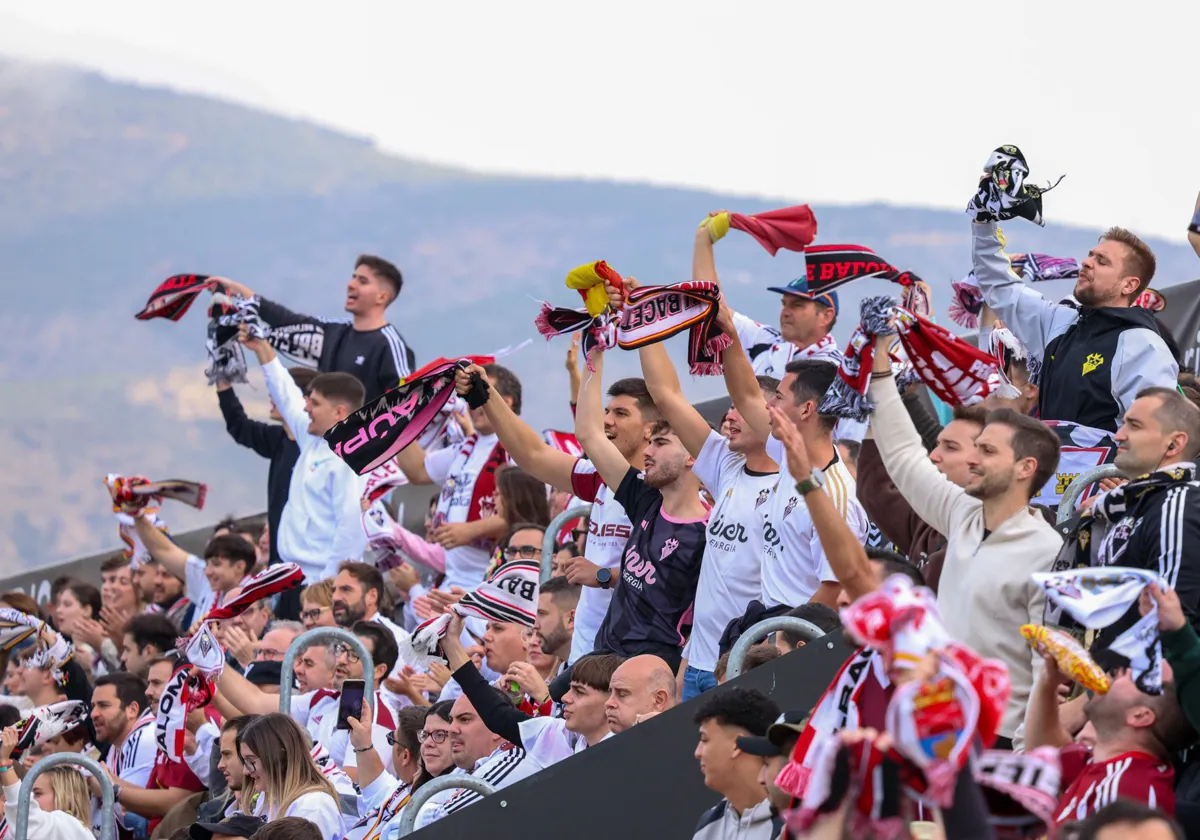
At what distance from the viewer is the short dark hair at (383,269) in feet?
33.5

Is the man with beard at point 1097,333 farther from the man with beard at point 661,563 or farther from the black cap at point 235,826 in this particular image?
the black cap at point 235,826

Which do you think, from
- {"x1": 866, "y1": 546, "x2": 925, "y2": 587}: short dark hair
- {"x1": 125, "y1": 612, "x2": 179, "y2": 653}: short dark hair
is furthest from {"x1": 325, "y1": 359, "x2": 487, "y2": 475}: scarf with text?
{"x1": 125, "y1": 612, "x2": 179, "y2": 653}: short dark hair

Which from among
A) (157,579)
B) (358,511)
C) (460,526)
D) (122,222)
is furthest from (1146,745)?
(122,222)

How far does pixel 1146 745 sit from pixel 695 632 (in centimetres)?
239

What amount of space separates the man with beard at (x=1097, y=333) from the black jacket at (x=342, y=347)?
4215 mm

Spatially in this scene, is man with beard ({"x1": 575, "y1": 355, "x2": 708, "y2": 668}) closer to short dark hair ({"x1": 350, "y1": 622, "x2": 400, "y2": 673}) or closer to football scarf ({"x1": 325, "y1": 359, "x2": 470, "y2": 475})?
football scarf ({"x1": 325, "y1": 359, "x2": 470, "y2": 475})

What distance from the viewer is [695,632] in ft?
20.4

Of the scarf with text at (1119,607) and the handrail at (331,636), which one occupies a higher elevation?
the scarf with text at (1119,607)

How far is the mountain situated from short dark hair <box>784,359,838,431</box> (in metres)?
21.5

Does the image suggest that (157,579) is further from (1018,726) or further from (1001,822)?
(1001,822)

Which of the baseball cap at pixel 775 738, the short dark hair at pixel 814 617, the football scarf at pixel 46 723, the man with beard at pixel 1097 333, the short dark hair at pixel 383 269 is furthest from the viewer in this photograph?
the short dark hair at pixel 383 269

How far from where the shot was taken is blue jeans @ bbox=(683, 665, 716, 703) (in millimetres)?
6078

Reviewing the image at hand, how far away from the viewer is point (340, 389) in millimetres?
9445

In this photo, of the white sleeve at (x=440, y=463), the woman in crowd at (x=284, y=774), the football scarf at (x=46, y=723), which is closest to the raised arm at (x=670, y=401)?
the woman in crowd at (x=284, y=774)
